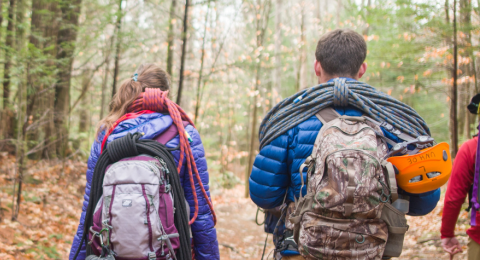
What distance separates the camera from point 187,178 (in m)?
2.16

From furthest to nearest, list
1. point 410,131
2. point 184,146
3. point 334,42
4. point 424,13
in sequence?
point 424,13, point 184,146, point 334,42, point 410,131

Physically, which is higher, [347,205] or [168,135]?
[168,135]

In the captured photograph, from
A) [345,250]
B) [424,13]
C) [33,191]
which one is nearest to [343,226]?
[345,250]

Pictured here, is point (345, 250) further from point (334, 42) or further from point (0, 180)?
point (0, 180)

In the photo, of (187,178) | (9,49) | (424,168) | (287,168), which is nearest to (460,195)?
(424,168)

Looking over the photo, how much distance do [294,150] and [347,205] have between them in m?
0.50

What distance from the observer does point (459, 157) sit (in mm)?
2475

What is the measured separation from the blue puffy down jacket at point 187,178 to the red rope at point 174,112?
4 centimetres

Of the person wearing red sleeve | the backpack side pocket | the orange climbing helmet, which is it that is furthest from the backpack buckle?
the person wearing red sleeve

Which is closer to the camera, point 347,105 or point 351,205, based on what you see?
point 351,205

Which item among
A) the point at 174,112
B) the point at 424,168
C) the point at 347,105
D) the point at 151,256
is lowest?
the point at 151,256

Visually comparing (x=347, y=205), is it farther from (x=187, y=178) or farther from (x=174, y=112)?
(x=174, y=112)

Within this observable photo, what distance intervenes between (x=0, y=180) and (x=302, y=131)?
7.41m

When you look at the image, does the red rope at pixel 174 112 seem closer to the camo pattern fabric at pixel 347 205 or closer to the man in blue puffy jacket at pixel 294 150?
the man in blue puffy jacket at pixel 294 150
